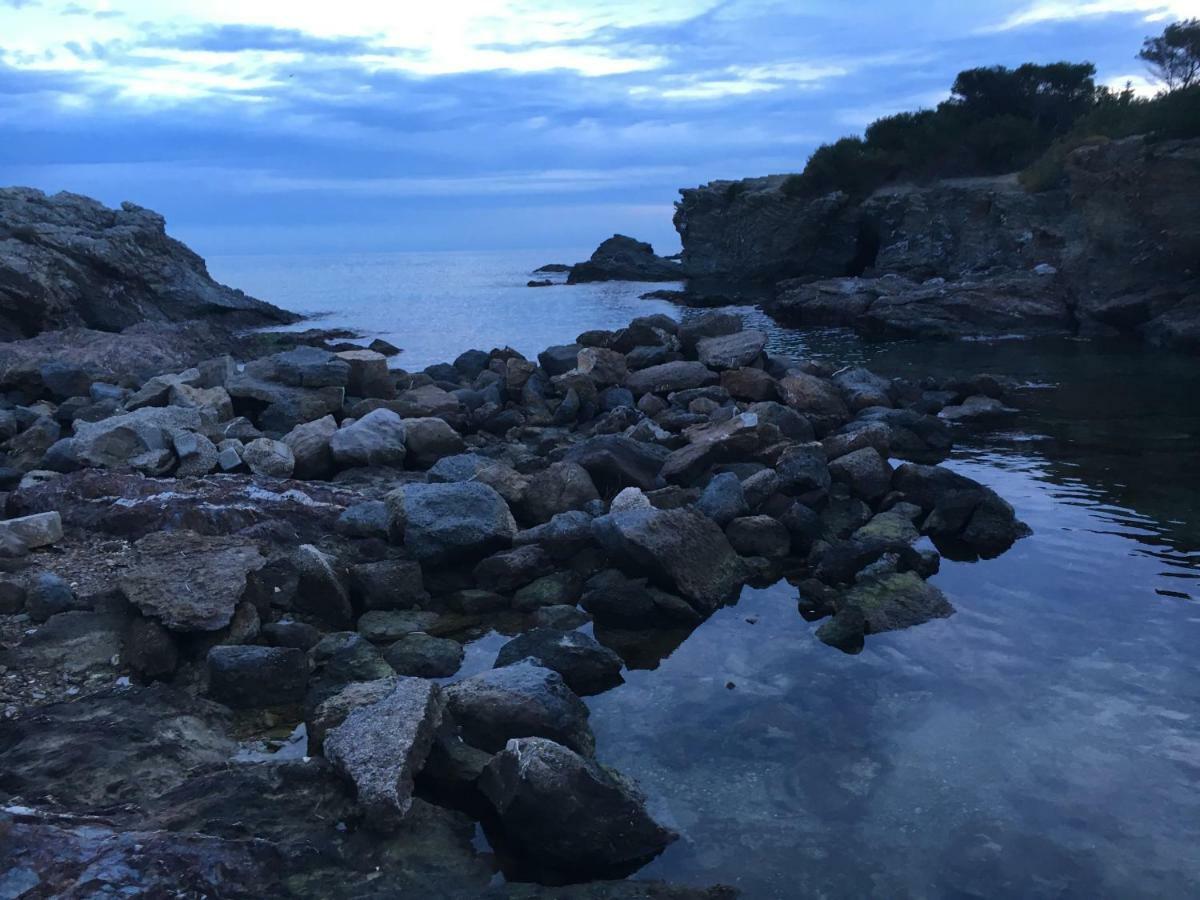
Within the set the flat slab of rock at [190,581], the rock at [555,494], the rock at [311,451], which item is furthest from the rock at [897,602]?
the rock at [311,451]

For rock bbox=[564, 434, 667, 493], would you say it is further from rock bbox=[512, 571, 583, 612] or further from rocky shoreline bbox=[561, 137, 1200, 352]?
rocky shoreline bbox=[561, 137, 1200, 352]

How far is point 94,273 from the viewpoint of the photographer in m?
30.5

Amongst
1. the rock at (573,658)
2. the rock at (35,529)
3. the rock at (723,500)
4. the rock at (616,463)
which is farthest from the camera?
the rock at (616,463)

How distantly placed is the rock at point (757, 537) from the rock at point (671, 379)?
5.82 m

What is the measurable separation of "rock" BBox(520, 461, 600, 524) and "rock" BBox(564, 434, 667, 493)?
0.47m

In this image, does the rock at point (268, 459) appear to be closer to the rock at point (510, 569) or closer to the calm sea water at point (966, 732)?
the rock at point (510, 569)

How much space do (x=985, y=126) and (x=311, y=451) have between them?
48609mm

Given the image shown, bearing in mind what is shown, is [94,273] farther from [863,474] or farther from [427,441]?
[863,474]

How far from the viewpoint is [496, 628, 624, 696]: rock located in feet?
21.5

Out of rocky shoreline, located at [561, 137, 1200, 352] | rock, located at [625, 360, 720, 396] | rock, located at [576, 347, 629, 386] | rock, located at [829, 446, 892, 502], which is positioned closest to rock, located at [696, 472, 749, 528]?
rock, located at [829, 446, 892, 502]

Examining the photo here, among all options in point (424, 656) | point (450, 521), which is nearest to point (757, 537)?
point (450, 521)

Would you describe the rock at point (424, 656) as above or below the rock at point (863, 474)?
below

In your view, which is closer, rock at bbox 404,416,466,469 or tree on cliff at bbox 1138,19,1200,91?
rock at bbox 404,416,466,469

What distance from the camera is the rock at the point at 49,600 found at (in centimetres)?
694
